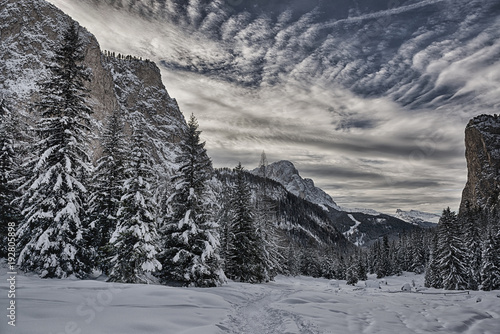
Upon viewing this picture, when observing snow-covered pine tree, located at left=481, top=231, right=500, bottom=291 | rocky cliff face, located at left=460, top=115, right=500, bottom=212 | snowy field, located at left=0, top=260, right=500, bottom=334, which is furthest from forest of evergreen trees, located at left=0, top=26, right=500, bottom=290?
rocky cliff face, located at left=460, top=115, right=500, bottom=212

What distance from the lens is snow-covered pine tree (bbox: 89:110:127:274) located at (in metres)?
19.5

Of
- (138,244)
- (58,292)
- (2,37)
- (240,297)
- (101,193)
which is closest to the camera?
(58,292)

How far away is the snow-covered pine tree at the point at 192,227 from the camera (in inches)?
701

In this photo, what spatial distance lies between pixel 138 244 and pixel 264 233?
2109cm

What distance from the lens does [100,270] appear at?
21359 mm

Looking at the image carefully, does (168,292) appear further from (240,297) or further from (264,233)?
(264,233)

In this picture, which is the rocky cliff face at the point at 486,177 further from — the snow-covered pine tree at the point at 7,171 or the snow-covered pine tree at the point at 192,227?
the snow-covered pine tree at the point at 7,171

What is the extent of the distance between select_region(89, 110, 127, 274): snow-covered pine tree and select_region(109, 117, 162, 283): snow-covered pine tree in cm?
221

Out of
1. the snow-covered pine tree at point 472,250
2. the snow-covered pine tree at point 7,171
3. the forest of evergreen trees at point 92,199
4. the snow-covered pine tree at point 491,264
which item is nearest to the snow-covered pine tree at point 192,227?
the forest of evergreen trees at point 92,199

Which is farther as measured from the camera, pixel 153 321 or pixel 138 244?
pixel 138 244

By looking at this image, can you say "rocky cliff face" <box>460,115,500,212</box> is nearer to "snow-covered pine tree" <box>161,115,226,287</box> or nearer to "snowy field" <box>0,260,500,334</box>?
"snowy field" <box>0,260,500,334</box>

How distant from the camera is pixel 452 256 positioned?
38656 mm

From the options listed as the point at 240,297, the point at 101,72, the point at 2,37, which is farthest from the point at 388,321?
the point at 101,72

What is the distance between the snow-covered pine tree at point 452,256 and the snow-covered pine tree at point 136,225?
42309mm
